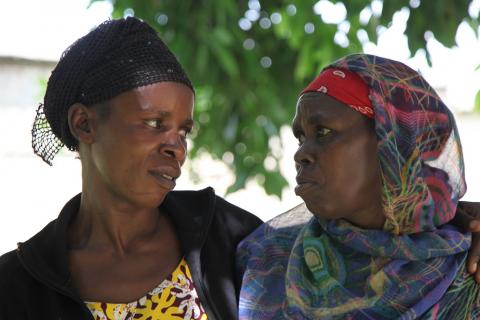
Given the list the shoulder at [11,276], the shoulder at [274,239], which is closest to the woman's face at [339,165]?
the shoulder at [274,239]

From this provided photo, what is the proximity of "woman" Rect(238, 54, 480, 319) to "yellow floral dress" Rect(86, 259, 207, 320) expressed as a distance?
187 mm

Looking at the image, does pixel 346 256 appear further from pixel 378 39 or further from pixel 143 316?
pixel 378 39

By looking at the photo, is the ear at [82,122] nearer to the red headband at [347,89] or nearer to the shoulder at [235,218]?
the shoulder at [235,218]

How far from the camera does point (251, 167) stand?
440cm

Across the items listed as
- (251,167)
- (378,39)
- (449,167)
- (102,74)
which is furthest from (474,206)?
(251,167)

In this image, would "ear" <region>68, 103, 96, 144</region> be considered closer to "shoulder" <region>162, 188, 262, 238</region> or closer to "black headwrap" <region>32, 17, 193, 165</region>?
"black headwrap" <region>32, 17, 193, 165</region>

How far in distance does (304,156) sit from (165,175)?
412mm

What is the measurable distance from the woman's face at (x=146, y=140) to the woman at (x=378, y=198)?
358mm

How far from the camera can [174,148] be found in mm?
2434

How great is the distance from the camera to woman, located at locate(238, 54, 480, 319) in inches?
89.6

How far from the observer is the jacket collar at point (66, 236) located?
245cm

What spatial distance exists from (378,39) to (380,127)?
172 cm

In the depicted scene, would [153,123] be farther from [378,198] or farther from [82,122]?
[378,198]

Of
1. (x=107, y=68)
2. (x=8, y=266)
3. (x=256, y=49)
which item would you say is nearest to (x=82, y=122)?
(x=107, y=68)
